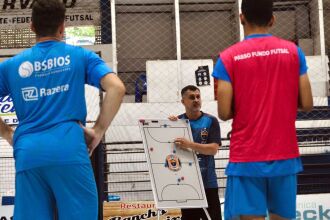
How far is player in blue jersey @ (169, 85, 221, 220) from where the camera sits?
4.88m

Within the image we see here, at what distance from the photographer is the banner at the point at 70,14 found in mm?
13438

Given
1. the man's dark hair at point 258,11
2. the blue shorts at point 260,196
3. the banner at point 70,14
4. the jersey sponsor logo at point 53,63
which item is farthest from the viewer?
the banner at point 70,14

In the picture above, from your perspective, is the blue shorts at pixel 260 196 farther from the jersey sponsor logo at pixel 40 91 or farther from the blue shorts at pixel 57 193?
the jersey sponsor logo at pixel 40 91

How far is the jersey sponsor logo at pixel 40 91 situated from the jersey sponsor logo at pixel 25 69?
67mm

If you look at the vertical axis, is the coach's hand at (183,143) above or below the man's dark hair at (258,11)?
below

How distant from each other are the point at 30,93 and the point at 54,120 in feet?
0.60

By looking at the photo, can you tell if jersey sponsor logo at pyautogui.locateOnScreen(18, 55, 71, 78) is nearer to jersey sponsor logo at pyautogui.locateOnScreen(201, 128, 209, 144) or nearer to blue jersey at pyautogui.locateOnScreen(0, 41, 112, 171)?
blue jersey at pyautogui.locateOnScreen(0, 41, 112, 171)

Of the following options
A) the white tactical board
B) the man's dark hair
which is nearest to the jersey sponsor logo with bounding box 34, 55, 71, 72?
the man's dark hair

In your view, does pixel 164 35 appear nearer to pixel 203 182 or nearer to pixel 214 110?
pixel 214 110

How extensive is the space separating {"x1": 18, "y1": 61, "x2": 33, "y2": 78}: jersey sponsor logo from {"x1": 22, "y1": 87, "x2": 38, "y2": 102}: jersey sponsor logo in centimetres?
7

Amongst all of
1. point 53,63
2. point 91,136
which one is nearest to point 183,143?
point 91,136

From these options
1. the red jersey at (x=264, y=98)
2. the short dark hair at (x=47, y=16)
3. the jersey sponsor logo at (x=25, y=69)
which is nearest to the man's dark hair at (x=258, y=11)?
the red jersey at (x=264, y=98)

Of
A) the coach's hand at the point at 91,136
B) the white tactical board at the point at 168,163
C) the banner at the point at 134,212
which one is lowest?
the banner at the point at 134,212

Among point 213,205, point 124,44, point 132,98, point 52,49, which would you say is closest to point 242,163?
point 52,49
